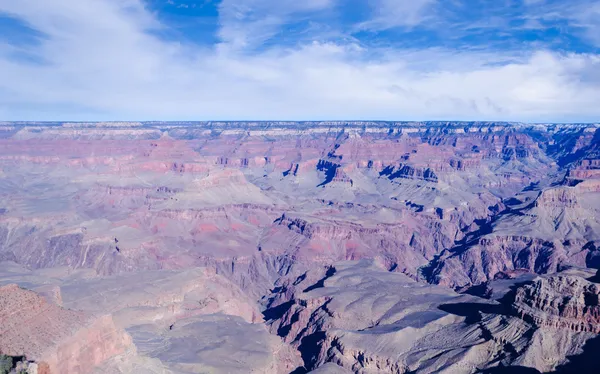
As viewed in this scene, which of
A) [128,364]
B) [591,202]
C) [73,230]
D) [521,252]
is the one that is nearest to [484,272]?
[521,252]

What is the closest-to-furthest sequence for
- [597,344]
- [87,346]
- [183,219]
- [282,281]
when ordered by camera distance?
[87,346]
[597,344]
[282,281]
[183,219]

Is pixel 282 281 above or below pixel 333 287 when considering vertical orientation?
below

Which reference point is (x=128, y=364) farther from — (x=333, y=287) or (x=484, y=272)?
(x=484, y=272)

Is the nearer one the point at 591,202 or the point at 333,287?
the point at 333,287

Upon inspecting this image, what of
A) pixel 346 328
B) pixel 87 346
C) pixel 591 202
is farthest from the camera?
pixel 591 202

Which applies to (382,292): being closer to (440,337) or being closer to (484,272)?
(440,337)

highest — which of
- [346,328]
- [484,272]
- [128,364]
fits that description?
[128,364]

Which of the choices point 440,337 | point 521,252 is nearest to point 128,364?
point 440,337

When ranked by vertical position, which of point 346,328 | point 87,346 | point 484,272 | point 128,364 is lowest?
point 484,272

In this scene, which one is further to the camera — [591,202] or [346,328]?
[591,202]
